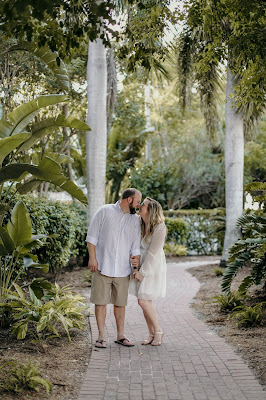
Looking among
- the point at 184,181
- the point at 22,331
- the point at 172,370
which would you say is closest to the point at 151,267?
the point at 172,370

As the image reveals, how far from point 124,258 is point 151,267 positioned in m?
0.38

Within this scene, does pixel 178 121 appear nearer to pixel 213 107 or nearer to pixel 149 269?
pixel 213 107

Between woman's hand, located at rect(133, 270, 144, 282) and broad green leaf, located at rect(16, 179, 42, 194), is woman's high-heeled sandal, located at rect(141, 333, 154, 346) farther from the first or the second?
broad green leaf, located at rect(16, 179, 42, 194)

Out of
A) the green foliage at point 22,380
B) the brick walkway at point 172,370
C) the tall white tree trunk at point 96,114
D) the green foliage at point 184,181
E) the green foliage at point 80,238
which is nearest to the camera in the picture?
the green foliage at point 22,380

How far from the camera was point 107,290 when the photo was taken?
21.9 ft

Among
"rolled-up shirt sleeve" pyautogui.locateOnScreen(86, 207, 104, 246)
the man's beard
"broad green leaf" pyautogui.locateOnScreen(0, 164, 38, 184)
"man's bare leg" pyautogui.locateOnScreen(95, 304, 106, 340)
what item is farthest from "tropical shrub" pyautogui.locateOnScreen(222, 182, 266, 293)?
"broad green leaf" pyautogui.locateOnScreen(0, 164, 38, 184)

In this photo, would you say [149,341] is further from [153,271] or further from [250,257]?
[250,257]

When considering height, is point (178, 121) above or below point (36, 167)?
above

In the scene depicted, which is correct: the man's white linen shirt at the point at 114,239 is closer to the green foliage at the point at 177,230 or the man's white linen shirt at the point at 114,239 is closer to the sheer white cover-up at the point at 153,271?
the sheer white cover-up at the point at 153,271

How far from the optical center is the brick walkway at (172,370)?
502cm

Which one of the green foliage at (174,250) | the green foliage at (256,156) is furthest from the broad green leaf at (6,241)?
the green foliage at (256,156)

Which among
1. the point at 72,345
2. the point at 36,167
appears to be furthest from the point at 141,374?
the point at 36,167

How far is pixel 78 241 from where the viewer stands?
14.1m

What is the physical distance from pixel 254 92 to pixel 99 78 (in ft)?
23.0
